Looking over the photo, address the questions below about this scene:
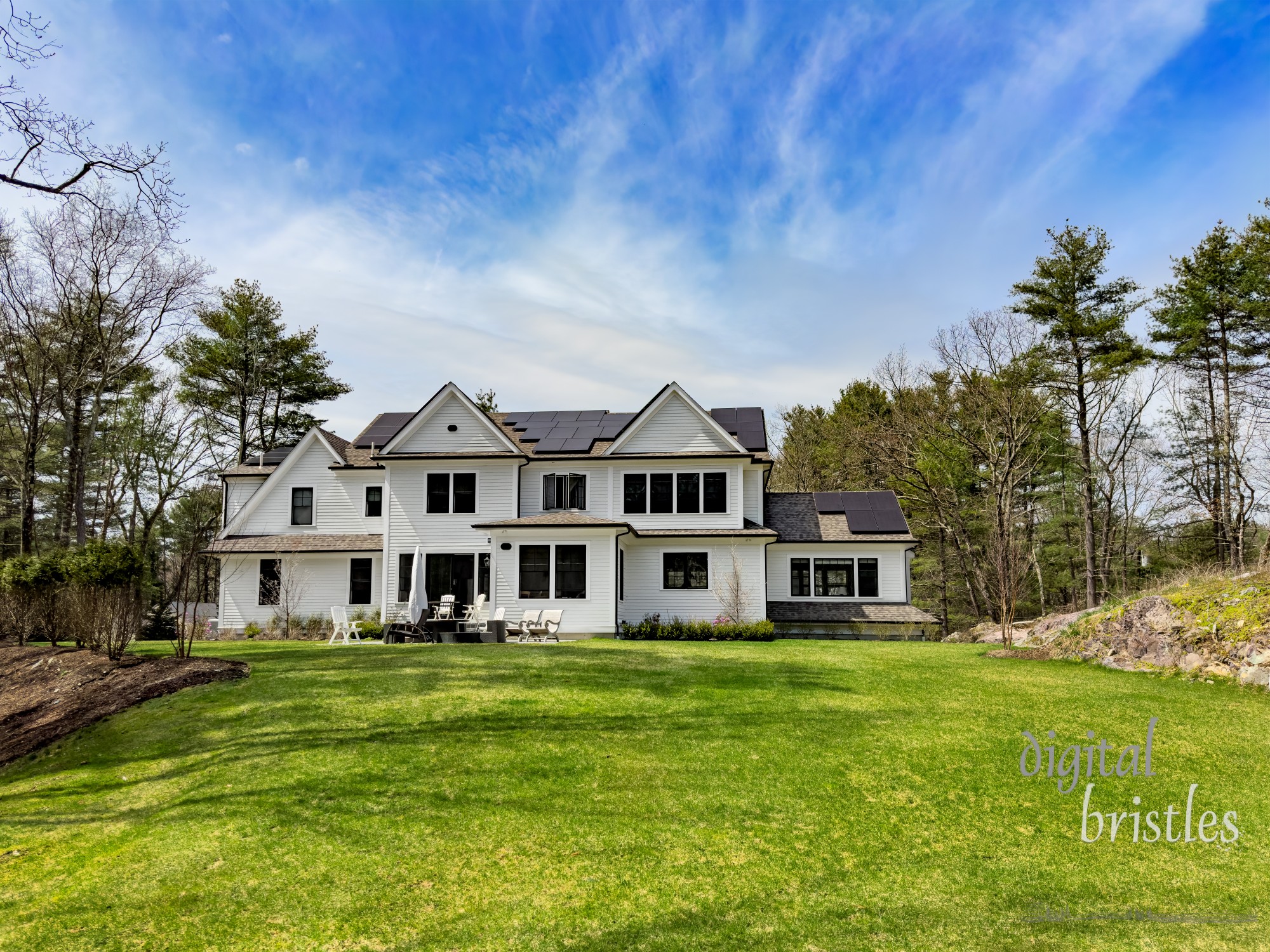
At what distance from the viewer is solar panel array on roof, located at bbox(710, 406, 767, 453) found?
25922 mm

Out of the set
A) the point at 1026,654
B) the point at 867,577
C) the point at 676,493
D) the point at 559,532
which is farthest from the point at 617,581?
the point at 1026,654

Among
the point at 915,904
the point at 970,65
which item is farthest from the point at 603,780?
the point at 970,65

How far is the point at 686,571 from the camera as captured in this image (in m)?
24.1

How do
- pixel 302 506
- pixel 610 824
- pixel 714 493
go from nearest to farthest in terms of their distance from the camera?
1. pixel 610 824
2. pixel 714 493
3. pixel 302 506

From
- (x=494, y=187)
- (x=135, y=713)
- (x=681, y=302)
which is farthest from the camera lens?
(x=681, y=302)

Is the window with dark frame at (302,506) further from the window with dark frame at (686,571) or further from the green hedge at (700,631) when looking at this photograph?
the window with dark frame at (686,571)

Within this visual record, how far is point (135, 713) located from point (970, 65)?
16586 millimetres

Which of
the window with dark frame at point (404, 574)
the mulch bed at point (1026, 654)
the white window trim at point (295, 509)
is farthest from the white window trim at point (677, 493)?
the white window trim at point (295, 509)

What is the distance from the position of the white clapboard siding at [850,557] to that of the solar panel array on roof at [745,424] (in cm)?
362

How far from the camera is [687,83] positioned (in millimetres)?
13617

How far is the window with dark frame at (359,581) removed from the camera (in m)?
24.7

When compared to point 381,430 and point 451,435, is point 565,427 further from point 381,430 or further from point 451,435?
point 381,430

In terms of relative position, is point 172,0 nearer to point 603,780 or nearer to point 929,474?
point 603,780

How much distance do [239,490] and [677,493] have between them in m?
16.3
